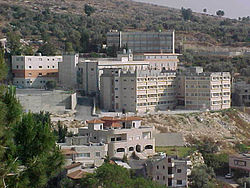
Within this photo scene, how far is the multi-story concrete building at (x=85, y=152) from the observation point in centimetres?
3666

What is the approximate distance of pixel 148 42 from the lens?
70.8m

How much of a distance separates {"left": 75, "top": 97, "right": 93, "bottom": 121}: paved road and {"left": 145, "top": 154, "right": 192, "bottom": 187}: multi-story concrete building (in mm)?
14611

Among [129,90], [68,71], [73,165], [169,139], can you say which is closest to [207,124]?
[169,139]

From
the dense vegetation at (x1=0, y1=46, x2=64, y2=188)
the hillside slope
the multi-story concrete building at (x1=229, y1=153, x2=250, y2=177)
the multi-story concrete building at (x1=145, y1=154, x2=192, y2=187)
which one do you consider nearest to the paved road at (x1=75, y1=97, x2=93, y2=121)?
the multi-story concrete building at (x1=229, y1=153, x2=250, y2=177)

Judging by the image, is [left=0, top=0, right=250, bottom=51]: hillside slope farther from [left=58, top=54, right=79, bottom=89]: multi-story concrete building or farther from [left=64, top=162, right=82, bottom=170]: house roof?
[left=64, top=162, right=82, bottom=170]: house roof

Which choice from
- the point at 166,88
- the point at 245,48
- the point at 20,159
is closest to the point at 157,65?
the point at 166,88

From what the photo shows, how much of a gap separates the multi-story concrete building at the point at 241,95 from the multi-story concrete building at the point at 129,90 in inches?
493

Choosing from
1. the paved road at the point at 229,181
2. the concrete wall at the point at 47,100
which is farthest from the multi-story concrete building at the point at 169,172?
the concrete wall at the point at 47,100

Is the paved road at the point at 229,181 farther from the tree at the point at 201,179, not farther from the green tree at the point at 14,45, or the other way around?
the green tree at the point at 14,45

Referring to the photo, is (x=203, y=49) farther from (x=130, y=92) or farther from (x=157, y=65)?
(x=130, y=92)

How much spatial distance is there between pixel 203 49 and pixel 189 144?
1856 inches

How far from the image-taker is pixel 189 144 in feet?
158

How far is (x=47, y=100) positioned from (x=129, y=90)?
8037mm

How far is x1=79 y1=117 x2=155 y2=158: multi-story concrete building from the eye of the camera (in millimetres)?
40031
